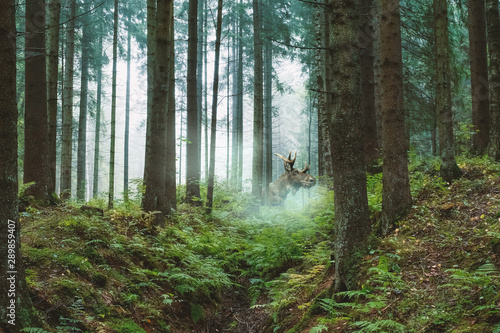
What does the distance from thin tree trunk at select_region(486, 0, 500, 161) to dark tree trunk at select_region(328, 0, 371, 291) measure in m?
4.86

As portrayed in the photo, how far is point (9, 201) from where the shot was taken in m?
3.08

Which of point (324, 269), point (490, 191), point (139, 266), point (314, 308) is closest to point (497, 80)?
point (490, 191)

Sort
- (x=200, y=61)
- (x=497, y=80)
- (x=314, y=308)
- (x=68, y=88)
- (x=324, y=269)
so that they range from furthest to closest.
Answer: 1. (x=200, y=61)
2. (x=68, y=88)
3. (x=497, y=80)
4. (x=324, y=269)
5. (x=314, y=308)

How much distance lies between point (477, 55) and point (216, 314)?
33.1 ft

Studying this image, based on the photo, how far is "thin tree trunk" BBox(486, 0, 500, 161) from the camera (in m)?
7.63

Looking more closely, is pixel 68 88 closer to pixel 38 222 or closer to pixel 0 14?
pixel 38 222

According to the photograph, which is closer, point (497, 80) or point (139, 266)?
point (139, 266)

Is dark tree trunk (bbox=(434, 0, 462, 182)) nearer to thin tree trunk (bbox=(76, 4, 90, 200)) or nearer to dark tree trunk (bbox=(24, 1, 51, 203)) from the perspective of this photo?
dark tree trunk (bbox=(24, 1, 51, 203))

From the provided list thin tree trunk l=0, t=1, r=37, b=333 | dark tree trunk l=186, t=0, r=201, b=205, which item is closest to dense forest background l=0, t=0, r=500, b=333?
thin tree trunk l=0, t=1, r=37, b=333

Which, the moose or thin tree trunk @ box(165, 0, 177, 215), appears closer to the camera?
thin tree trunk @ box(165, 0, 177, 215)

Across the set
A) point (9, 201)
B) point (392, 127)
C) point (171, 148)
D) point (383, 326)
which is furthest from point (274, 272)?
point (9, 201)

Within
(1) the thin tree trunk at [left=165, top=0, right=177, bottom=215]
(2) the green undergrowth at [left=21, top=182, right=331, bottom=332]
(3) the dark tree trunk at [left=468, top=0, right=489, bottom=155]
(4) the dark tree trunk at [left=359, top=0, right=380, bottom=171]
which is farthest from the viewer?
(1) the thin tree trunk at [left=165, top=0, right=177, bottom=215]

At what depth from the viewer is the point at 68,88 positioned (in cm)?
1288

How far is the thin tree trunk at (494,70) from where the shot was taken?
25.0 feet
